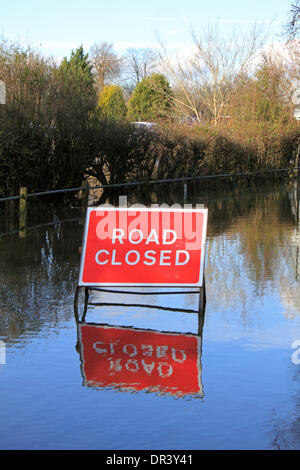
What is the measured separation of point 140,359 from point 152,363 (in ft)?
0.60

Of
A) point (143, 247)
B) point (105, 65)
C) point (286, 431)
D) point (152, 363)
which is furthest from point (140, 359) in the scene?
point (105, 65)

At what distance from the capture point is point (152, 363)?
7.26 m

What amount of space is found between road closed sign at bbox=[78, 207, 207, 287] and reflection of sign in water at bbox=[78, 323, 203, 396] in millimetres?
883

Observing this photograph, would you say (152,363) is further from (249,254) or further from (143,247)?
(249,254)

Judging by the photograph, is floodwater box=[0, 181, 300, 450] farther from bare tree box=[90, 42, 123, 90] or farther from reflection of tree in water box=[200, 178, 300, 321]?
bare tree box=[90, 42, 123, 90]

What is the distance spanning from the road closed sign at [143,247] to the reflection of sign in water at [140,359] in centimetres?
88

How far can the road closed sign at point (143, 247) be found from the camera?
31.0ft

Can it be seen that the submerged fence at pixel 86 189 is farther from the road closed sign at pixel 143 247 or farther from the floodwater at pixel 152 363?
the road closed sign at pixel 143 247

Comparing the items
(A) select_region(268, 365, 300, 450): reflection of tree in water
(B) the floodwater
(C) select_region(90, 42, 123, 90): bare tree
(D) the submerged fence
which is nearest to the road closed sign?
(B) the floodwater

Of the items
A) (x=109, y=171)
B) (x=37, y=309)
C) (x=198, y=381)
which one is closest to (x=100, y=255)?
(x=37, y=309)

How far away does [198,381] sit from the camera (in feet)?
22.0

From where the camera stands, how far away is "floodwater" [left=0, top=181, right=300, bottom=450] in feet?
18.2

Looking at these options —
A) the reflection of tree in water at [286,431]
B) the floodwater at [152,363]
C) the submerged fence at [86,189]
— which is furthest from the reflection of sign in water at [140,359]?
the submerged fence at [86,189]
